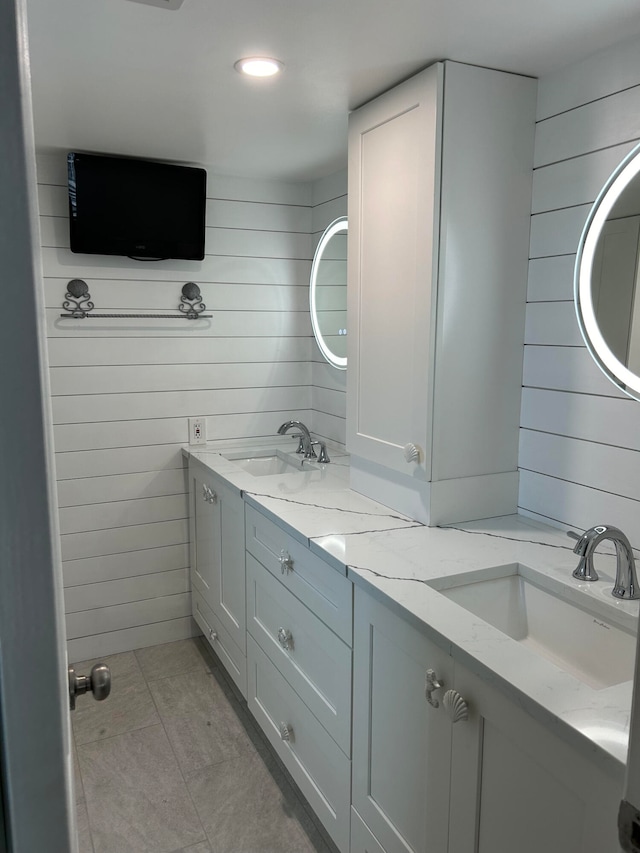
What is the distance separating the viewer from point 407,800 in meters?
1.43

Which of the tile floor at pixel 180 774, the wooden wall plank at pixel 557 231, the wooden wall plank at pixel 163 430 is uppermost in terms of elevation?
the wooden wall plank at pixel 557 231

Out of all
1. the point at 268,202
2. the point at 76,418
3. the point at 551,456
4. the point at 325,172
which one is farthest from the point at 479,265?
the point at 76,418

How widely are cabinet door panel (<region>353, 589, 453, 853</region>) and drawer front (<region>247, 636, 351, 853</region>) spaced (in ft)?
0.34

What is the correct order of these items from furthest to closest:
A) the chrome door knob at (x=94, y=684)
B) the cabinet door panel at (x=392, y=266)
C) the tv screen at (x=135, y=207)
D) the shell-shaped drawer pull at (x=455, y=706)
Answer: the tv screen at (x=135, y=207), the cabinet door panel at (x=392, y=266), the shell-shaped drawer pull at (x=455, y=706), the chrome door knob at (x=94, y=684)

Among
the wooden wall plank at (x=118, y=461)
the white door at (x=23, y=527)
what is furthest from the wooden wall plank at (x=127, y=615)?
the white door at (x=23, y=527)

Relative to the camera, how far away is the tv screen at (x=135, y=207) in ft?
8.50

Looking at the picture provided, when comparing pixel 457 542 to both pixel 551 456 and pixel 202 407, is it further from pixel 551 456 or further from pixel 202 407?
pixel 202 407

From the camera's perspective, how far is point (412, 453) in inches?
74.0

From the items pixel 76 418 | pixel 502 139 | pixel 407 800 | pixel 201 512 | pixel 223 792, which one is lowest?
pixel 223 792

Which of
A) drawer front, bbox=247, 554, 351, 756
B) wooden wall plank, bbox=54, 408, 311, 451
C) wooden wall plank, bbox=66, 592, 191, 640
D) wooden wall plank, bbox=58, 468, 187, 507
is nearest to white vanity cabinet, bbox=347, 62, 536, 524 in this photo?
drawer front, bbox=247, 554, 351, 756

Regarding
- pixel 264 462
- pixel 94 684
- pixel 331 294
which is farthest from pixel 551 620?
pixel 331 294

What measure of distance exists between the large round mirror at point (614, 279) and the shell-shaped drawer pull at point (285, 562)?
1.03 metres

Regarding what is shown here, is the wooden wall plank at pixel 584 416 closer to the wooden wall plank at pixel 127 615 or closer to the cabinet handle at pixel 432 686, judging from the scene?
the cabinet handle at pixel 432 686

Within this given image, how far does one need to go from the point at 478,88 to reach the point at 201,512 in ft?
6.45
